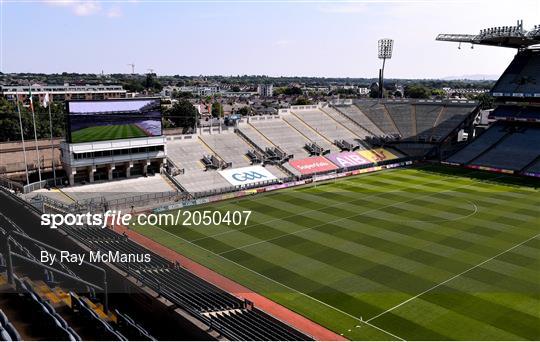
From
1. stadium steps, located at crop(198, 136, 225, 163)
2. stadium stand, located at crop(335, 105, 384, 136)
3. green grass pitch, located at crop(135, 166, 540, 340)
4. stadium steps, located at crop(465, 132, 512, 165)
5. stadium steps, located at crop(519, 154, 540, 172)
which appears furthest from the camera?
stadium stand, located at crop(335, 105, 384, 136)

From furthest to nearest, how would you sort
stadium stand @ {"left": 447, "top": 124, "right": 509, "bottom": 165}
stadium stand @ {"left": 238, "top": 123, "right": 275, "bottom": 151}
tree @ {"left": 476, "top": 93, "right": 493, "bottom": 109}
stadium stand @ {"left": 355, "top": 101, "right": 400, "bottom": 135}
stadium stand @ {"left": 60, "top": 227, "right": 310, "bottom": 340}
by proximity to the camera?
tree @ {"left": 476, "top": 93, "right": 493, "bottom": 109} < stadium stand @ {"left": 355, "top": 101, "right": 400, "bottom": 135} < stadium stand @ {"left": 447, "top": 124, "right": 509, "bottom": 165} < stadium stand @ {"left": 238, "top": 123, "right": 275, "bottom": 151} < stadium stand @ {"left": 60, "top": 227, "right": 310, "bottom": 340}

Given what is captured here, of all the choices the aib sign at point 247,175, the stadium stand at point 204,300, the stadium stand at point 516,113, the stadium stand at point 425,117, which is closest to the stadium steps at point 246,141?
the aib sign at point 247,175

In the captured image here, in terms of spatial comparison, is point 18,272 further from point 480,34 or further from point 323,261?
point 480,34

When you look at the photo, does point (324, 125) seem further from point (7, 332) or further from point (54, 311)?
point (7, 332)

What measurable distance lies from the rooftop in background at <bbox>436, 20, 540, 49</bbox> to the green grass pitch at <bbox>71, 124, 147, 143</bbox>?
6246 cm

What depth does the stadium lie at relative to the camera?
71.1 ft

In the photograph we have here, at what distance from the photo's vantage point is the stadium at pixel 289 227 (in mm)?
21656

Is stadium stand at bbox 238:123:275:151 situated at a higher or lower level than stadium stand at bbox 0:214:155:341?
higher

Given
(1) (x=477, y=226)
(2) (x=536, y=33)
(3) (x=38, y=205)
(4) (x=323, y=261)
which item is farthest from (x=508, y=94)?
(3) (x=38, y=205)

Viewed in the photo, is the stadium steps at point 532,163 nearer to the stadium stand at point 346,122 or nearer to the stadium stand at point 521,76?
the stadium stand at point 521,76

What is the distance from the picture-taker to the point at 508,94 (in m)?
82.4

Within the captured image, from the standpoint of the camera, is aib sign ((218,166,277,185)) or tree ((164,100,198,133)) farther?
tree ((164,100,198,133))

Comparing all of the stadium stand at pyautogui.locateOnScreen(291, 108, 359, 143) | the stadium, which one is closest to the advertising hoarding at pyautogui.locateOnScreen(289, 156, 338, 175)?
the stadium

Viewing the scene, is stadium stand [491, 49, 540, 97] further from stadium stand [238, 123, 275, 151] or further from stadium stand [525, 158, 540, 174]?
stadium stand [238, 123, 275, 151]
